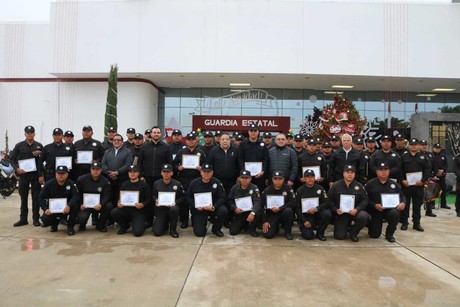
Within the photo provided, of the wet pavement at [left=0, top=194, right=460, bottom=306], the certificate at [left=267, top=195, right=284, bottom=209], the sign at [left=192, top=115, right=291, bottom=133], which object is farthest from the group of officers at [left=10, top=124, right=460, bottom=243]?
the sign at [left=192, top=115, right=291, bottom=133]

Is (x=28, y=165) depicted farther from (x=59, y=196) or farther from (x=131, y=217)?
(x=131, y=217)

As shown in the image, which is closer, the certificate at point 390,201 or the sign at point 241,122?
the certificate at point 390,201

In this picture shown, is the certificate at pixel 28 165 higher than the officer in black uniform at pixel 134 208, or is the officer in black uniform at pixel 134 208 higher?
the certificate at pixel 28 165

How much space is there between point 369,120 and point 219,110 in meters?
8.53

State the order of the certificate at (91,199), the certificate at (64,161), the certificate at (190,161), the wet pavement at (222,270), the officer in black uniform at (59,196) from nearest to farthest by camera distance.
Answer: the wet pavement at (222,270) → the officer in black uniform at (59,196) → the certificate at (91,199) → the certificate at (64,161) → the certificate at (190,161)

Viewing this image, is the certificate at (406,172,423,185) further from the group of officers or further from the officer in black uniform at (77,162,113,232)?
the officer in black uniform at (77,162,113,232)

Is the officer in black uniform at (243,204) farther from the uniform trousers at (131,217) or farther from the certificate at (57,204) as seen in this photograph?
the certificate at (57,204)

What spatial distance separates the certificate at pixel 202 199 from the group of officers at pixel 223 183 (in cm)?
2

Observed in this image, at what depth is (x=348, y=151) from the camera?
7422mm

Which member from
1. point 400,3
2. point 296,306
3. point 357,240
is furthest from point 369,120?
point 296,306

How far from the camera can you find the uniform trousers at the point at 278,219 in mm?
6379

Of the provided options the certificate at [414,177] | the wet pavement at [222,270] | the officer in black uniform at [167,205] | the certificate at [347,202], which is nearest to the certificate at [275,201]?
the wet pavement at [222,270]

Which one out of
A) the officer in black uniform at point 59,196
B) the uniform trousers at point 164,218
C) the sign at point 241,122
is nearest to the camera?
the uniform trousers at point 164,218

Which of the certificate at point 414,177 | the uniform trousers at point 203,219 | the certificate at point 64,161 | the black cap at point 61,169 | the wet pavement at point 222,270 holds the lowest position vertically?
the wet pavement at point 222,270
